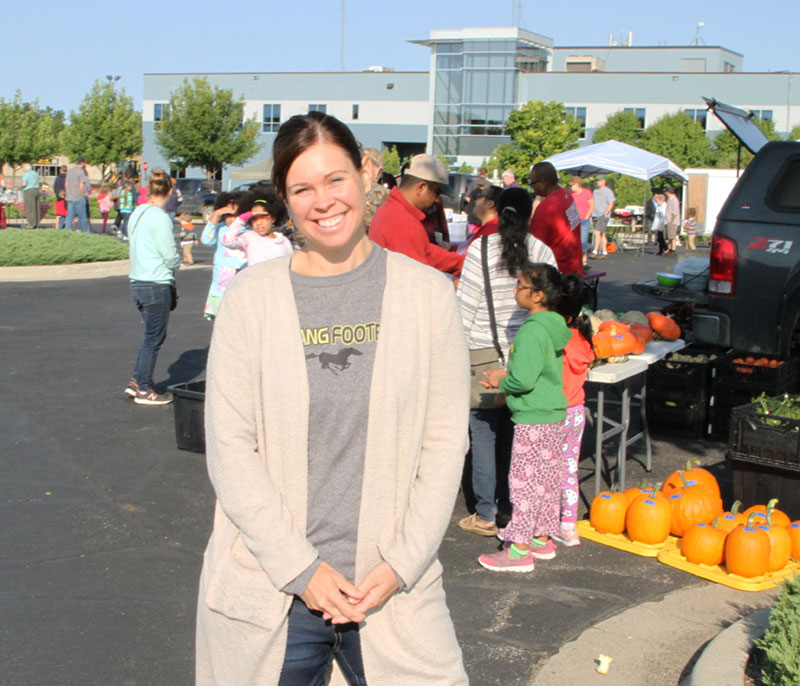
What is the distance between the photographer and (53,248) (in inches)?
768

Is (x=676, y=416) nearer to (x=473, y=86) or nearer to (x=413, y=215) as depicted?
(x=413, y=215)

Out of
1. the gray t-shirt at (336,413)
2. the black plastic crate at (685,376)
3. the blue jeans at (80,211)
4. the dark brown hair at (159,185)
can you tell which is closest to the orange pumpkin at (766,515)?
the black plastic crate at (685,376)

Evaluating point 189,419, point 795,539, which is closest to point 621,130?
point 189,419

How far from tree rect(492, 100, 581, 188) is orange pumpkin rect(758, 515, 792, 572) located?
45134 mm

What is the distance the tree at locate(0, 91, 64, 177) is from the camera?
152ft

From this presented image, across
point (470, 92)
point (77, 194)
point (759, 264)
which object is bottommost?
point (759, 264)

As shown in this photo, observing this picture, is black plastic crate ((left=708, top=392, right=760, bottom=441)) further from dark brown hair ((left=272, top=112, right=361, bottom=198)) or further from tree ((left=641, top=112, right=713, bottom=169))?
tree ((left=641, top=112, right=713, bottom=169))

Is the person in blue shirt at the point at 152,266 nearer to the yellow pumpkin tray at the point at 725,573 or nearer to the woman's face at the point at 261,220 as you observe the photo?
the woman's face at the point at 261,220

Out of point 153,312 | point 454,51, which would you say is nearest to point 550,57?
point 454,51

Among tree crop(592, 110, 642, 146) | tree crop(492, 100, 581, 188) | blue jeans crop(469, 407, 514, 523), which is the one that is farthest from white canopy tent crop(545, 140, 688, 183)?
tree crop(592, 110, 642, 146)

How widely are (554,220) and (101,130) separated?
56496mm

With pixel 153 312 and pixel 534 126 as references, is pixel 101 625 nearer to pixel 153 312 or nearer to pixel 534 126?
pixel 153 312

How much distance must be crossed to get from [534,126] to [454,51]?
1241 inches

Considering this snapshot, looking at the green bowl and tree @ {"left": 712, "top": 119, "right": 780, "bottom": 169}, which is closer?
the green bowl
